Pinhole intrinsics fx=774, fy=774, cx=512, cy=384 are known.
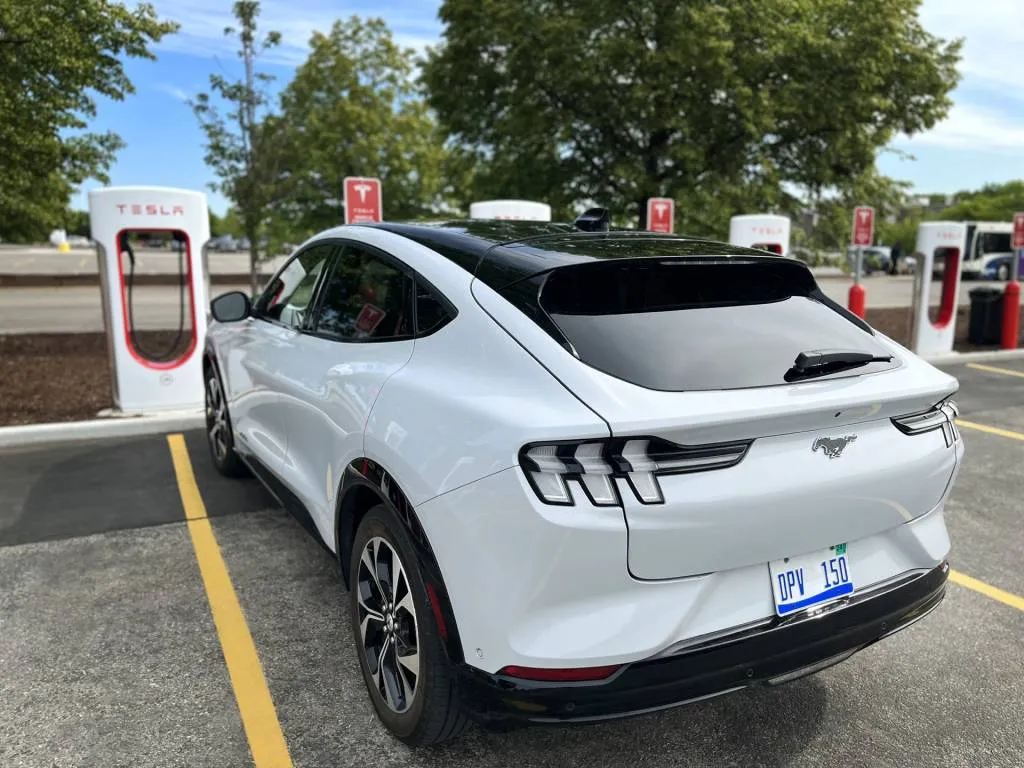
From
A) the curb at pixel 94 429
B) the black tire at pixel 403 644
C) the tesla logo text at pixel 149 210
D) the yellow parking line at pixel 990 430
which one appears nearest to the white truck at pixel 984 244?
the yellow parking line at pixel 990 430

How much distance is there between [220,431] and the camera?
527cm

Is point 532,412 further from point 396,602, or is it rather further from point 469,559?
point 396,602

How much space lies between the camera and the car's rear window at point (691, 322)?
2.23m

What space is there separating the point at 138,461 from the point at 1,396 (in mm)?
3159

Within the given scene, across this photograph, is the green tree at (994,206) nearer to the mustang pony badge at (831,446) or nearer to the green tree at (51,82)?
the green tree at (51,82)

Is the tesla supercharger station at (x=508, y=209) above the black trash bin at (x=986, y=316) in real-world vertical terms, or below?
above

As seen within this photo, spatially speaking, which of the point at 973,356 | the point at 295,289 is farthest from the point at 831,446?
the point at 973,356

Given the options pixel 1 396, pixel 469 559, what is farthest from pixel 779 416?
pixel 1 396

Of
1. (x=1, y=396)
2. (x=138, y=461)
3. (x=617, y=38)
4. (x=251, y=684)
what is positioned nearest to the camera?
(x=251, y=684)

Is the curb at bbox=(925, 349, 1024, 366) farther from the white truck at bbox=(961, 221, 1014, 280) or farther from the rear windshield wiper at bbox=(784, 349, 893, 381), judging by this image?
the white truck at bbox=(961, 221, 1014, 280)

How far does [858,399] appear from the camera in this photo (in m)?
2.29

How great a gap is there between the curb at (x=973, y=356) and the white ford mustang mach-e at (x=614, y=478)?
9.85 m

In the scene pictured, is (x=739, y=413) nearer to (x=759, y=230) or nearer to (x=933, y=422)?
(x=933, y=422)

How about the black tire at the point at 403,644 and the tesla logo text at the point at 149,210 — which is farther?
the tesla logo text at the point at 149,210
